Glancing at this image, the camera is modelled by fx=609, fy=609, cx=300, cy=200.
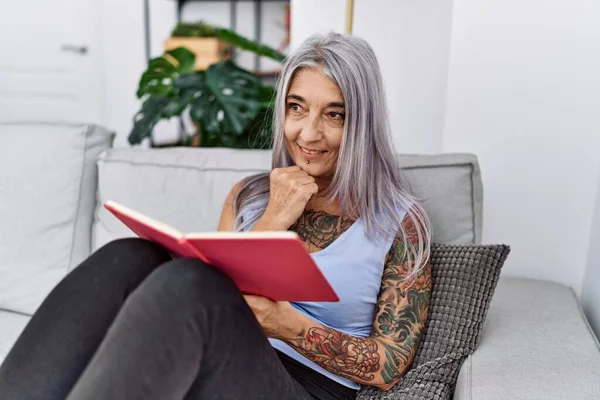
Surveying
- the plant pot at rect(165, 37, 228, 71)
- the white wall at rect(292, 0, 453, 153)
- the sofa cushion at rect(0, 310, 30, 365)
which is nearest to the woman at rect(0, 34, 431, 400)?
the sofa cushion at rect(0, 310, 30, 365)

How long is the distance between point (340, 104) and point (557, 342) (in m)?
0.62

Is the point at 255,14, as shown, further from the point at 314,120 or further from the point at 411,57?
the point at 314,120

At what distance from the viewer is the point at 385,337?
1130 millimetres

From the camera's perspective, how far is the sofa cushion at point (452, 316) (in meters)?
1.15

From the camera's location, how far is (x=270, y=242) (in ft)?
2.54

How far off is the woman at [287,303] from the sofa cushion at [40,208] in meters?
0.54

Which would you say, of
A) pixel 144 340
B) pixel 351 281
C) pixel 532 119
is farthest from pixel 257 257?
pixel 532 119

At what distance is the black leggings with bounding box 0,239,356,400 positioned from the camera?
0.83 meters

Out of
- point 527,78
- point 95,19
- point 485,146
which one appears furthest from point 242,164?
point 95,19

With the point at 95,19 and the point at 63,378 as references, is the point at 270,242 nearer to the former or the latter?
the point at 63,378

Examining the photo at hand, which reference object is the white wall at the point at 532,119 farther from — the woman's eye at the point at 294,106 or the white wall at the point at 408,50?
the woman's eye at the point at 294,106

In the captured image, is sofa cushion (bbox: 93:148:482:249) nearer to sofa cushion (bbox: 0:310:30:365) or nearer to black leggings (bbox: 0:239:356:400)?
sofa cushion (bbox: 0:310:30:365)

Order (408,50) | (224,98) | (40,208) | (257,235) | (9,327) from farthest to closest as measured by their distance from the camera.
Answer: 1. (224,98)
2. (408,50)
3. (40,208)
4. (9,327)
5. (257,235)

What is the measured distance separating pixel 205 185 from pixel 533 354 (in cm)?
88
